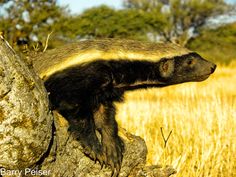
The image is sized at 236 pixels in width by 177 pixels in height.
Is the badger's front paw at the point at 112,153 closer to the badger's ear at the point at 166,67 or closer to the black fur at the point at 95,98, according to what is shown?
A: the black fur at the point at 95,98

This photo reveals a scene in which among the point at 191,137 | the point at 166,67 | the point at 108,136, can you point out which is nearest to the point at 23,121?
the point at 108,136

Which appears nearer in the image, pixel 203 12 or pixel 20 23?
pixel 20 23

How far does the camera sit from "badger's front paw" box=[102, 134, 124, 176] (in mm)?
2746

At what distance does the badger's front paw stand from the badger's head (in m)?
0.70

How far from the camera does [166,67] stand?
Result: 325cm

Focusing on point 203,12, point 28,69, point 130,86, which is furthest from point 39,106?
point 203,12

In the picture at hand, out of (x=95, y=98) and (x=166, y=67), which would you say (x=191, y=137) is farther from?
(x=95, y=98)

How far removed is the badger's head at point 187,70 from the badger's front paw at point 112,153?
0.70 metres

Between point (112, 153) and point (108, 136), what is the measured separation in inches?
4.0

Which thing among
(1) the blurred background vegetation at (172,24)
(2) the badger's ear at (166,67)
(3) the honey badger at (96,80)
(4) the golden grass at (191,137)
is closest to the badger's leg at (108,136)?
(3) the honey badger at (96,80)

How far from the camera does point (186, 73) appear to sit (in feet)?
11.1

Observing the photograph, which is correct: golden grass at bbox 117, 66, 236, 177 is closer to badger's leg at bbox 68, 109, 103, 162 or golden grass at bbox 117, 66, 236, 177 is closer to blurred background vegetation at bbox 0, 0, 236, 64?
badger's leg at bbox 68, 109, 103, 162

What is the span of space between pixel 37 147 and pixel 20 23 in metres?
13.7

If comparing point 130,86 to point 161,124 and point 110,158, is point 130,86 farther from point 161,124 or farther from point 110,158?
point 161,124
